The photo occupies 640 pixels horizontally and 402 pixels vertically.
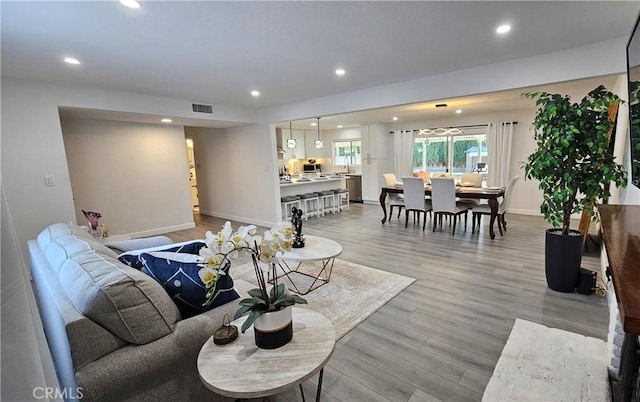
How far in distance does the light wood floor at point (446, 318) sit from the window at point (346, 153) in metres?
5.30

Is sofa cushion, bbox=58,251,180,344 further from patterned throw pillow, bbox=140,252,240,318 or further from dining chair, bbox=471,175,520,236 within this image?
dining chair, bbox=471,175,520,236

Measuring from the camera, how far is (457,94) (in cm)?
361

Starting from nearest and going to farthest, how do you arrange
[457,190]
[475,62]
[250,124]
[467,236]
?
1. [475,62]
2. [467,236]
3. [457,190]
4. [250,124]

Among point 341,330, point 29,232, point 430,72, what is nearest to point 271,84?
point 430,72

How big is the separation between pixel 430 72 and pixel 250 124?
3681 millimetres

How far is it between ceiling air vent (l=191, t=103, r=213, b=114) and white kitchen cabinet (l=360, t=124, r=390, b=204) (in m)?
4.59

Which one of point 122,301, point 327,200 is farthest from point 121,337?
point 327,200

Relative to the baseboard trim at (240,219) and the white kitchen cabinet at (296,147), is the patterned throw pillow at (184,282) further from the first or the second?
the white kitchen cabinet at (296,147)

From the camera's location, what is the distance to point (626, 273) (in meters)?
0.91

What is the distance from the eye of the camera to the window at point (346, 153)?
950 cm

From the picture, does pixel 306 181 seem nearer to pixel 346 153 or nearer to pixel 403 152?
pixel 403 152

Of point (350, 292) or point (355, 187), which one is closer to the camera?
point (350, 292)

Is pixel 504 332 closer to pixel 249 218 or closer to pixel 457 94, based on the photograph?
pixel 457 94

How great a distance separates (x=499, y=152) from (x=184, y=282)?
23.4 feet
